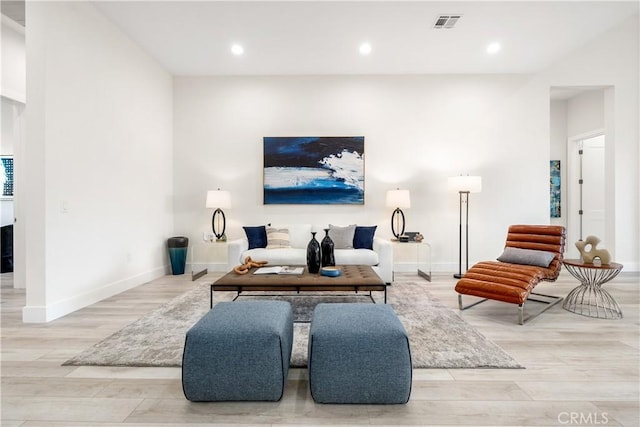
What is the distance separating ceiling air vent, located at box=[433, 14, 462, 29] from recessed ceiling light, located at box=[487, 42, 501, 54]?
0.83 metres

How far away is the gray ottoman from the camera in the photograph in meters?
1.67

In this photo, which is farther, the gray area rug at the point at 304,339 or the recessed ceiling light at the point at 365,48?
the recessed ceiling light at the point at 365,48

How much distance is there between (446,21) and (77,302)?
5252 millimetres

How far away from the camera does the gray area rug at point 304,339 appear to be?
7.29 feet

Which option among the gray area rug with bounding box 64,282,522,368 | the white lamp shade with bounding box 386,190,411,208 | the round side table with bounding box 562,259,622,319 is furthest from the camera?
the white lamp shade with bounding box 386,190,411,208

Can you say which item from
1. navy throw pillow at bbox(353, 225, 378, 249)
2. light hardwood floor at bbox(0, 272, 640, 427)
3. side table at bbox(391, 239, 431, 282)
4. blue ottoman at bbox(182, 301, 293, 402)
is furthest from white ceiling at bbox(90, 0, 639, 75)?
blue ottoman at bbox(182, 301, 293, 402)

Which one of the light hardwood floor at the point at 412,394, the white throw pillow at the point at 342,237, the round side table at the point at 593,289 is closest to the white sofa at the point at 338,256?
the white throw pillow at the point at 342,237

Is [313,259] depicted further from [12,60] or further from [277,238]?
[12,60]

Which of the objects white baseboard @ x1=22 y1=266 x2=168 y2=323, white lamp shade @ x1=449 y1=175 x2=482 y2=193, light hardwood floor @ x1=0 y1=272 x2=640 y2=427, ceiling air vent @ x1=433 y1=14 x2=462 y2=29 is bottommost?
light hardwood floor @ x1=0 y1=272 x2=640 y2=427

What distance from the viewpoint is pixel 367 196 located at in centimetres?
543

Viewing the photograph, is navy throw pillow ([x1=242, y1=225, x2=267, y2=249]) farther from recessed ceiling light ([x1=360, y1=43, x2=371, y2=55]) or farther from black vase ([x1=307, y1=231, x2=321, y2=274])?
recessed ceiling light ([x1=360, y1=43, x2=371, y2=55])

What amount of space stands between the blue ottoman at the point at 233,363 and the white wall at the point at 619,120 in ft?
19.8

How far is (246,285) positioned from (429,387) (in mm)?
1580

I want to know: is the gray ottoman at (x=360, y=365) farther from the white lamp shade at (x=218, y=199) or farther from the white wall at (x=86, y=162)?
the white lamp shade at (x=218, y=199)
